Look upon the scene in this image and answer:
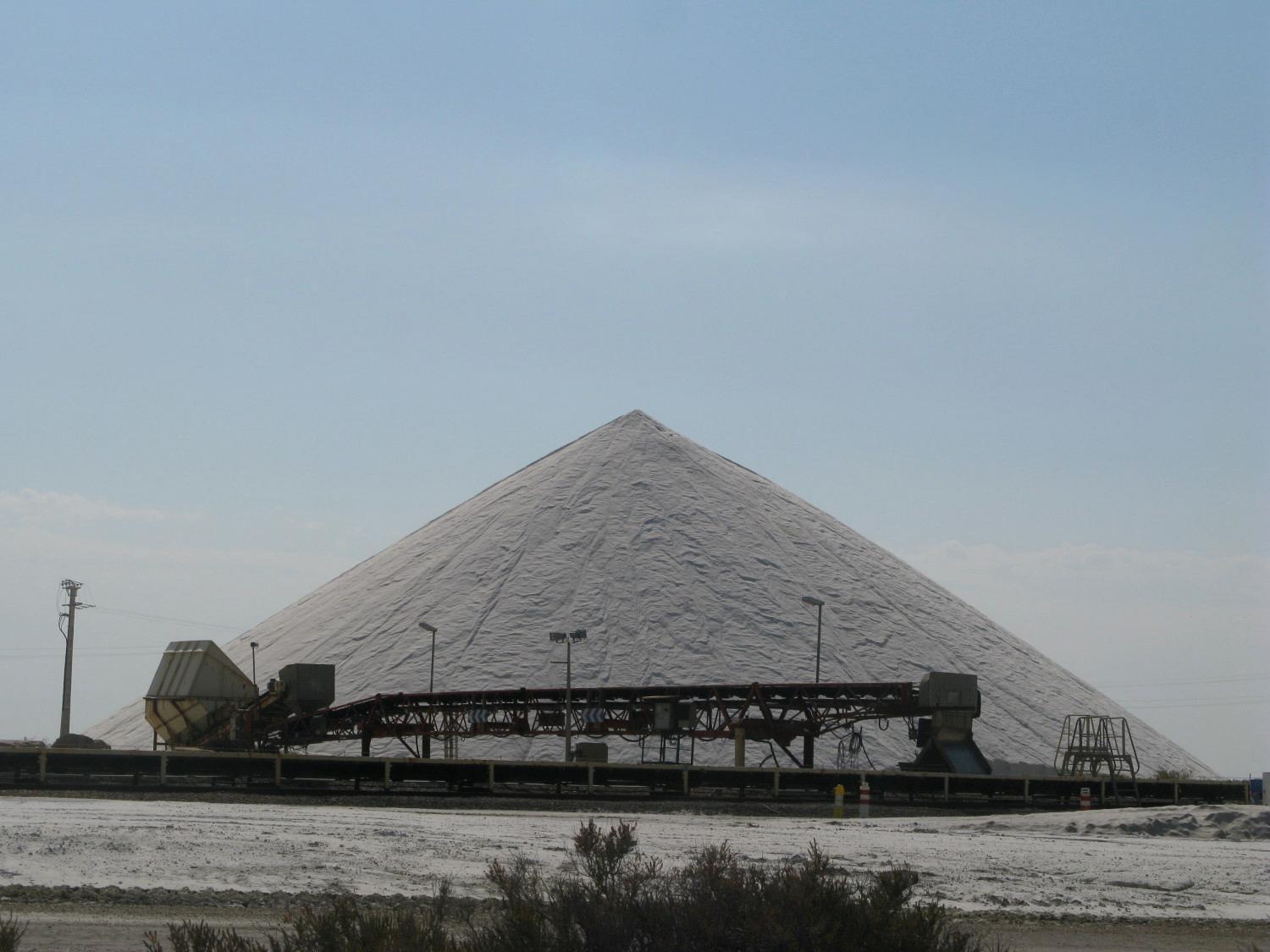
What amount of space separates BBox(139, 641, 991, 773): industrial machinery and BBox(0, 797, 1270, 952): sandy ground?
2491cm

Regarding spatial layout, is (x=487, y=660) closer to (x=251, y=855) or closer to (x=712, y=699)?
(x=712, y=699)

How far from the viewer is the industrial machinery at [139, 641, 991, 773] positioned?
188ft

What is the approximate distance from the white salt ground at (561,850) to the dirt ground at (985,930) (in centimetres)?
103

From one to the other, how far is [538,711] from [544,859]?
129 ft

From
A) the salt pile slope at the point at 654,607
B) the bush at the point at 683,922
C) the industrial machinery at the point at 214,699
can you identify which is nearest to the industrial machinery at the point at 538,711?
the industrial machinery at the point at 214,699

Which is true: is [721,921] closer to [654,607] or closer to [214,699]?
[214,699]

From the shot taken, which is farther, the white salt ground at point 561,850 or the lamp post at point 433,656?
the lamp post at point 433,656

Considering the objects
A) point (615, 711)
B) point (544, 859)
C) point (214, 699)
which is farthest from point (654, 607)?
point (544, 859)

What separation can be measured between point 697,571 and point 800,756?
19.2 meters

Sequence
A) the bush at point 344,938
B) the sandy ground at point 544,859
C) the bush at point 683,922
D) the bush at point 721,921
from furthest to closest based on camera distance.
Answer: the sandy ground at point 544,859, the bush at point 721,921, the bush at point 683,922, the bush at point 344,938

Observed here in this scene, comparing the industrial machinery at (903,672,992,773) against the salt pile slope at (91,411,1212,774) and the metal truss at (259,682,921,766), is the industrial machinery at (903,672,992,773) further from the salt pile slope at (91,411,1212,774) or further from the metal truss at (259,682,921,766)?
the salt pile slope at (91,411,1212,774)

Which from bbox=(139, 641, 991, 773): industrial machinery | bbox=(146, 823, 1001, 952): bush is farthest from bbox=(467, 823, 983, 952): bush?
bbox=(139, 641, 991, 773): industrial machinery

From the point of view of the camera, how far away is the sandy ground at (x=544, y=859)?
667 inches

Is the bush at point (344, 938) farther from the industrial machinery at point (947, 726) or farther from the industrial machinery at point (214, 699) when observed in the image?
the industrial machinery at point (947, 726)
